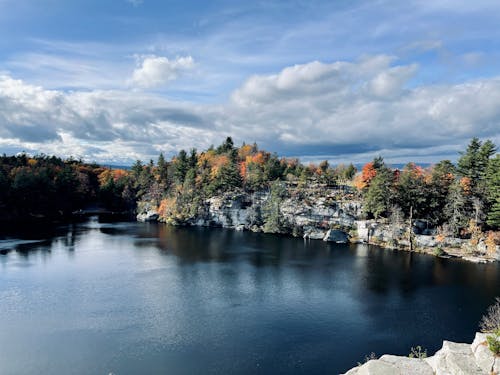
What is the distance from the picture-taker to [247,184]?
102500 millimetres

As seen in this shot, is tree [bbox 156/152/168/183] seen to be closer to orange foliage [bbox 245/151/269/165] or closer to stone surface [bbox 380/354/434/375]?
orange foliage [bbox 245/151/269/165]

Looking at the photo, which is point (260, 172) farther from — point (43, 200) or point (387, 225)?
point (43, 200)

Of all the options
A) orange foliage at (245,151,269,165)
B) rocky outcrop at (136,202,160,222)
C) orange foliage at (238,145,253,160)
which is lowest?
rocky outcrop at (136,202,160,222)

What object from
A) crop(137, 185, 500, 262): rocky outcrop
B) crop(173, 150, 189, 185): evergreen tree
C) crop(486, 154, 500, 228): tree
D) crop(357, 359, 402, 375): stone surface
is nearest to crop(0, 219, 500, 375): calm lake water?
crop(137, 185, 500, 262): rocky outcrop

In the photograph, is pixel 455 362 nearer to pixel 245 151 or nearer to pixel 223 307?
pixel 223 307

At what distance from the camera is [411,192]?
7481 centimetres

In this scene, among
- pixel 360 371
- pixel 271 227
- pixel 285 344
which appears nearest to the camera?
pixel 360 371

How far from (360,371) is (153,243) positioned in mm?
60107

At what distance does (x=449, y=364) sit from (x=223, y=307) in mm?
24699

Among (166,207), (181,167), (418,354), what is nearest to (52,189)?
(166,207)

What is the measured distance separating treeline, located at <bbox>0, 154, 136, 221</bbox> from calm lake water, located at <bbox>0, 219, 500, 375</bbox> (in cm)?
3439

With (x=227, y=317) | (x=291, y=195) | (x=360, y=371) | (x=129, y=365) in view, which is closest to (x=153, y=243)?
(x=291, y=195)

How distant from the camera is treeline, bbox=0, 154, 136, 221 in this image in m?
98.7

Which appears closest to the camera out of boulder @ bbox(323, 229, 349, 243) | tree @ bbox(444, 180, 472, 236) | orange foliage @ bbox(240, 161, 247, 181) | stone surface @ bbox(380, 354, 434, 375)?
stone surface @ bbox(380, 354, 434, 375)
